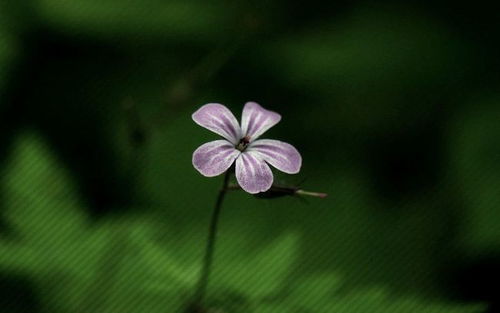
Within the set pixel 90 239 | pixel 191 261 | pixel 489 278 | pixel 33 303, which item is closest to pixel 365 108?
pixel 489 278

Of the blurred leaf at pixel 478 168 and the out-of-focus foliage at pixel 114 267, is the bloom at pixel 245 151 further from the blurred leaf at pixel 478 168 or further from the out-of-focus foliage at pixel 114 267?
the blurred leaf at pixel 478 168

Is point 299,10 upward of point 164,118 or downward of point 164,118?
upward

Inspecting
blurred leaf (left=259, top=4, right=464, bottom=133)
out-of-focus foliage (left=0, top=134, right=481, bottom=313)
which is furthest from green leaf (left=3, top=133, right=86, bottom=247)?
blurred leaf (left=259, top=4, right=464, bottom=133)

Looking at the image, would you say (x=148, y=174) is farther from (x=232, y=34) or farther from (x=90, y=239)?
(x=232, y=34)

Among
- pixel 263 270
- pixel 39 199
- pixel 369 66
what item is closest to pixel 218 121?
pixel 263 270

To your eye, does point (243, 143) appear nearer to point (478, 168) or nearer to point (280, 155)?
point (280, 155)

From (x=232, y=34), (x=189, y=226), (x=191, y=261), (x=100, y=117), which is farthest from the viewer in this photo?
(x=232, y=34)

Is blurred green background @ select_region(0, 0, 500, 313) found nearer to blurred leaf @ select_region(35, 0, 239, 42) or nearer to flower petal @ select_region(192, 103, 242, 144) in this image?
blurred leaf @ select_region(35, 0, 239, 42)

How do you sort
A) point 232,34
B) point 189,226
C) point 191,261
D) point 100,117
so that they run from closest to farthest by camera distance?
point 191,261 → point 189,226 → point 100,117 → point 232,34
